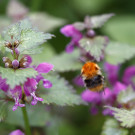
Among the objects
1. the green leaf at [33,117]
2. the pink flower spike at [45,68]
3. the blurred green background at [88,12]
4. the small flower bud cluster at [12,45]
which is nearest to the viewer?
the small flower bud cluster at [12,45]

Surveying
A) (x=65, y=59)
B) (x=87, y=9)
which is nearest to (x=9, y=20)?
(x=65, y=59)

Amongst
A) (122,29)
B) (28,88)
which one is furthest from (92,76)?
(122,29)

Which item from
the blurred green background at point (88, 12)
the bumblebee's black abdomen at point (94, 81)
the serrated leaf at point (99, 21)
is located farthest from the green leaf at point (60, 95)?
the blurred green background at point (88, 12)

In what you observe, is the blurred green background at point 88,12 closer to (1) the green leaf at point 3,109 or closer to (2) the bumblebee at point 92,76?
(2) the bumblebee at point 92,76

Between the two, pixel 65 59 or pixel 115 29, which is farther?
pixel 115 29

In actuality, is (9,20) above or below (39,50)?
above

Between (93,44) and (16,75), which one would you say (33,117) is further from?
(16,75)

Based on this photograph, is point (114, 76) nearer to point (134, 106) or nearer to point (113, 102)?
point (113, 102)
